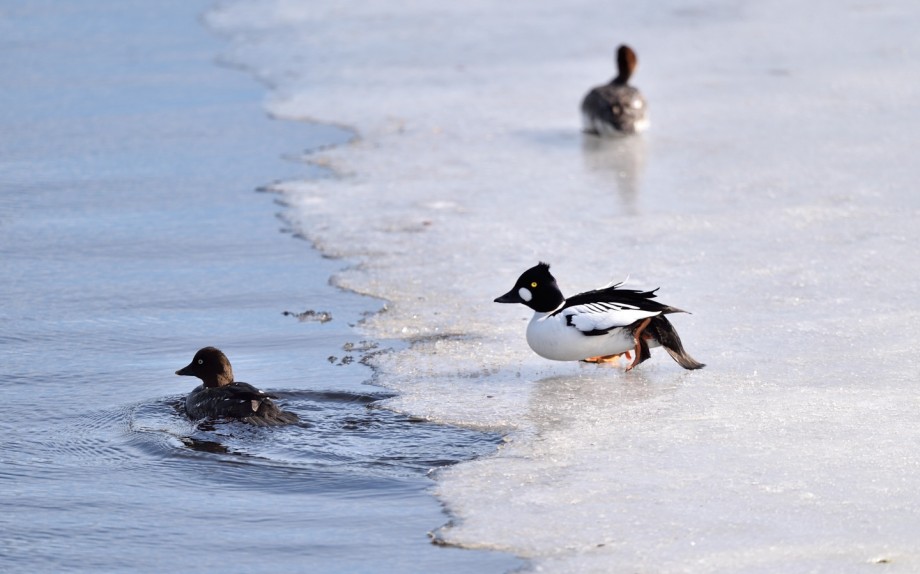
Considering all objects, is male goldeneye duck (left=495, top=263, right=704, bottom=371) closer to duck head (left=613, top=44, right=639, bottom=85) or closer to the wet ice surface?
the wet ice surface

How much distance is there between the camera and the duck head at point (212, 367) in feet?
20.5

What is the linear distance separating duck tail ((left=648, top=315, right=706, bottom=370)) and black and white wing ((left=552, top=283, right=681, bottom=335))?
0.07 m

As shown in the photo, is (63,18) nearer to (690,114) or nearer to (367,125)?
(367,125)

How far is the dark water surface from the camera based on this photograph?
4816 millimetres

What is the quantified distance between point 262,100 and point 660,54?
166 inches

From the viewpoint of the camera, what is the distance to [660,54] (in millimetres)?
14703

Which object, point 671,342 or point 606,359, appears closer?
point 671,342

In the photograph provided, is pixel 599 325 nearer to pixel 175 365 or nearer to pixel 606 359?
pixel 606 359

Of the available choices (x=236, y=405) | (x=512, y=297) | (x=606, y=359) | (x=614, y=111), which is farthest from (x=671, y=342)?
(x=614, y=111)

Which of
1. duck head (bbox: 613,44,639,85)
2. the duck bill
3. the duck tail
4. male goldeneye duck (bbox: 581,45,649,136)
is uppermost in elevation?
duck head (bbox: 613,44,639,85)

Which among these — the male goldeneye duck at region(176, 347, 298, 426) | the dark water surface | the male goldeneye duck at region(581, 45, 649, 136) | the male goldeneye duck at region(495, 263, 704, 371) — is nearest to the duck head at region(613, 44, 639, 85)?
the male goldeneye duck at region(581, 45, 649, 136)

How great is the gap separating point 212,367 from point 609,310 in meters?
1.76

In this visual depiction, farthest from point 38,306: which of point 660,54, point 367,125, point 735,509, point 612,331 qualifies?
point 660,54

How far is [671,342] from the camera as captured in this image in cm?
644
